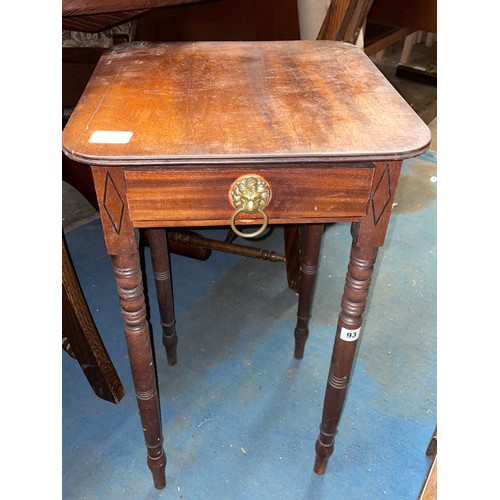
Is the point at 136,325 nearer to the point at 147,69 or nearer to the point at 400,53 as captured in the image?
the point at 147,69

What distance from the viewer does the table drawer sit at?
687 millimetres

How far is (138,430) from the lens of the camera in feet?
3.90

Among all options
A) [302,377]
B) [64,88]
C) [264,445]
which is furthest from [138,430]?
[64,88]

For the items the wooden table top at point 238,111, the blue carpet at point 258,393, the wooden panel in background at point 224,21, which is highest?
the wooden table top at point 238,111

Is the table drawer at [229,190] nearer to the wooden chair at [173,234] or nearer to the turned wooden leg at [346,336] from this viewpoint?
the turned wooden leg at [346,336]

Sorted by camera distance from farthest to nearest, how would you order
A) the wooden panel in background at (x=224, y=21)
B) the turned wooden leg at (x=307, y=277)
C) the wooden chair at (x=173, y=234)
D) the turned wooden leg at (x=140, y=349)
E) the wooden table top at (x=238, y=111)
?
1. the wooden panel in background at (x=224, y=21)
2. the turned wooden leg at (x=307, y=277)
3. the wooden chair at (x=173, y=234)
4. the turned wooden leg at (x=140, y=349)
5. the wooden table top at (x=238, y=111)

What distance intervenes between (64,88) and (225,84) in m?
1.03

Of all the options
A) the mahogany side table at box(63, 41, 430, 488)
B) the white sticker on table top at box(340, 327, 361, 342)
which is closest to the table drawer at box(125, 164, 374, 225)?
the mahogany side table at box(63, 41, 430, 488)

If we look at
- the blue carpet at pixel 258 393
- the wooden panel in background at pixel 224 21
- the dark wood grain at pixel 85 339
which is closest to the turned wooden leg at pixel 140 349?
the blue carpet at pixel 258 393

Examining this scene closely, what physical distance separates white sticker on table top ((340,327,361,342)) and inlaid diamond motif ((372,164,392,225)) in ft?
0.67

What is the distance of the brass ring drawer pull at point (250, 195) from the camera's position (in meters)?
0.69

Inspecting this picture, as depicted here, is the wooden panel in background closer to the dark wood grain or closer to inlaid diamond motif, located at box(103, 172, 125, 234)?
the dark wood grain

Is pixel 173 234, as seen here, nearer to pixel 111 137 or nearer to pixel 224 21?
pixel 224 21

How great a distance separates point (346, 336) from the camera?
867 mm
